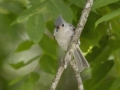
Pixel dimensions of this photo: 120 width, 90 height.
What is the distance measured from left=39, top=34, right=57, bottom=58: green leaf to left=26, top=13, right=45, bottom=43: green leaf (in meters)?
0.21

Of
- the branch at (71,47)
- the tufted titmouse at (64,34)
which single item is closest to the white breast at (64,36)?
the tufted titmouse at (64,34)

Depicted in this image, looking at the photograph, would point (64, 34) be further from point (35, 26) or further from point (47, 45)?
point (47, 45)

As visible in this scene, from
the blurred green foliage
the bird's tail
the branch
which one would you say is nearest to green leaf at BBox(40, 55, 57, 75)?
the blurred green foliage

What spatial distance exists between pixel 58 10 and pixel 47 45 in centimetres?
22

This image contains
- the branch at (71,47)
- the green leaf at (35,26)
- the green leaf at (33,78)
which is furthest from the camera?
the green leaf at (33,78)

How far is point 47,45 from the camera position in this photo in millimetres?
1114

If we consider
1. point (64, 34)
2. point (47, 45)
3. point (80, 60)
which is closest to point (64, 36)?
point (64, 34)

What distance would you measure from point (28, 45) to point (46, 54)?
8cm

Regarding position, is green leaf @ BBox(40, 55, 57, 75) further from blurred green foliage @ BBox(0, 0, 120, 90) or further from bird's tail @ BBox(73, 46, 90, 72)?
bird's tail @ BBox(73, 46, 90, 72)

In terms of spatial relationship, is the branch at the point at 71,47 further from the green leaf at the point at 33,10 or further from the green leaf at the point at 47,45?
the green leaf at the point at 47,45

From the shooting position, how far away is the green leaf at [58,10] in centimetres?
91

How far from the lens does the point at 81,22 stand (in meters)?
0.71

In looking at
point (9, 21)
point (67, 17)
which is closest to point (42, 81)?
point (9, 21)

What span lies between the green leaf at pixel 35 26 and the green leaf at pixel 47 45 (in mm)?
208
